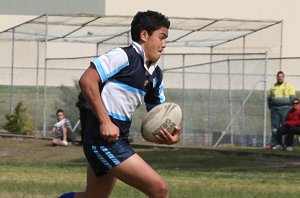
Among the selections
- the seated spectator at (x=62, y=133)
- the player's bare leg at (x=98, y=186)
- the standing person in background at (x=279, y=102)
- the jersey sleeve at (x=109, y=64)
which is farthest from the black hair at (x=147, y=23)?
the seated spectator at (x=62, y=133)

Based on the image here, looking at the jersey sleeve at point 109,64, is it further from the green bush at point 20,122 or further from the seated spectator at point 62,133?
the green bush at point 20,122

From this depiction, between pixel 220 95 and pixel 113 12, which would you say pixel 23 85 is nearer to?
pixel 220 95

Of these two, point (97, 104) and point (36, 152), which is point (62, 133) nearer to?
point (36, 152)

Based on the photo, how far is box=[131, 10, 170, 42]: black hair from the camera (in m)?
7.79

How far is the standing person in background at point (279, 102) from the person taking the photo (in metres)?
24.4

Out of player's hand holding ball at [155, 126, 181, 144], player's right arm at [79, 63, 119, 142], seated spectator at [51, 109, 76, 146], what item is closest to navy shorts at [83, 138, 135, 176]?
player's right arm at [79, 63, 119, 142]

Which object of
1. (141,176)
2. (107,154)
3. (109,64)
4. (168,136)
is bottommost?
(141,176)

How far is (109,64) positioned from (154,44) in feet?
1.43

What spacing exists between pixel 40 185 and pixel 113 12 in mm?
39481

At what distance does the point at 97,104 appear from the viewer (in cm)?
742

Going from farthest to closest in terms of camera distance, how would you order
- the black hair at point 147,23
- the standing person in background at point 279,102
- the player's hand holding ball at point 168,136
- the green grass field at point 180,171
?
the standing person in background at point 279,102 < the green grass field at point 180,171 < the player's hand holding ball at point 168,136 < the black hair at point 147,23

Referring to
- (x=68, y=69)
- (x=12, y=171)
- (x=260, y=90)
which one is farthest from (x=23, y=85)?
(x=12, y=171)

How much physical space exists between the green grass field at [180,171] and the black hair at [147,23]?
4541mm

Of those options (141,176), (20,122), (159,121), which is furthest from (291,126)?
(141,176)
